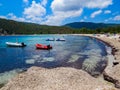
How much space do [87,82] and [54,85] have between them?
11.2 feet

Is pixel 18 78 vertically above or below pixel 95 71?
above

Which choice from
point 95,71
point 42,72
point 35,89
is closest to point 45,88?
point 35,89

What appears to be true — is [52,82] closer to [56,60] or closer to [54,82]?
[54,82]

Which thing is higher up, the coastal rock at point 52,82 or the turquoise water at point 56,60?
the coastal rock at point 52,82

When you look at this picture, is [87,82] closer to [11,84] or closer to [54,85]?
[54,85]

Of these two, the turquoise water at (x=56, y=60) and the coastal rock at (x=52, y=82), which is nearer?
the coastal rock at (x=52, y=82)

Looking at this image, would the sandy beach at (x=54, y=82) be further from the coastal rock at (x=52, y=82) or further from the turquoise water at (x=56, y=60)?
the turquoise water at (x=56, y=60)

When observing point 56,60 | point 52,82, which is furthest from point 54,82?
point 56,60

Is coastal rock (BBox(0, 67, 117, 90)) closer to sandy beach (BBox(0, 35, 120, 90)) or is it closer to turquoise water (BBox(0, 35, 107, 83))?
sandy beach (BBox(0, 35, 120, 90))

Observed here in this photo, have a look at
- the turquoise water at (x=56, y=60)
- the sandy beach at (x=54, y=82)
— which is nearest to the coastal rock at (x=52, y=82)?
the sandy beach at (x=54, y=82)

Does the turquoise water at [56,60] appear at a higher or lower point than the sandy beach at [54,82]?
lower

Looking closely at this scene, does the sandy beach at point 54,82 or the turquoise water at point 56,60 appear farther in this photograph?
the turquoise water at point 56,60

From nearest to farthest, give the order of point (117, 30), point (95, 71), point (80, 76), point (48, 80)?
point (48, 80) → point (80, 76) → point (95, 71) → point (117, 30)

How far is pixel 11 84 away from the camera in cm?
1727
